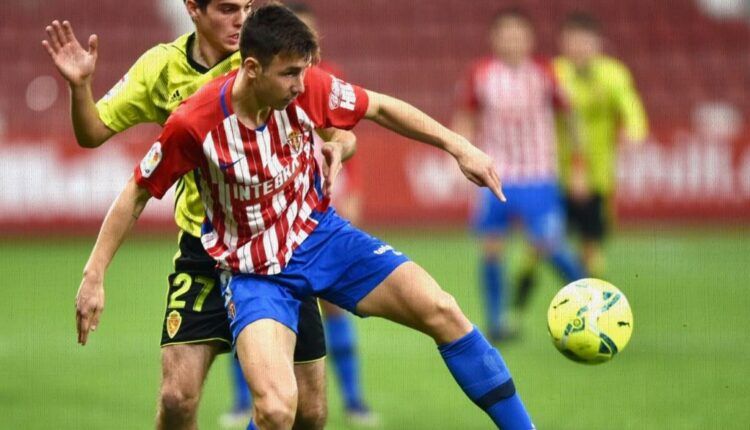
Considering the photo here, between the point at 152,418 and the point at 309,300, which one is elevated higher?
the point at 309,300

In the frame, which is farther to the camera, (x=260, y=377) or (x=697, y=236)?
(x=697, y=236)

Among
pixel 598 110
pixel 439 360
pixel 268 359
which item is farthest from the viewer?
pixel 598 110

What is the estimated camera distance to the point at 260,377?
426cm

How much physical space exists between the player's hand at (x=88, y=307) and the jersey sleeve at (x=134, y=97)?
816 millimetres

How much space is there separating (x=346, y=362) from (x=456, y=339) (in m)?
1.95

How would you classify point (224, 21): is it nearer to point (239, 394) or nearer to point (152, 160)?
point (152, 160)

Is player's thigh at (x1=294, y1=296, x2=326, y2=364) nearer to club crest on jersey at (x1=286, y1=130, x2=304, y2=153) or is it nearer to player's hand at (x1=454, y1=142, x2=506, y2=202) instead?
club crest on jersey at (x1=286, y1=130, x2=304, y2=153)

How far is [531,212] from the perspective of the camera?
889cm

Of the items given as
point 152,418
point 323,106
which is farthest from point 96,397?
point 323,106

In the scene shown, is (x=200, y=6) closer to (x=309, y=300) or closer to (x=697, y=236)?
(x=309, y=300)

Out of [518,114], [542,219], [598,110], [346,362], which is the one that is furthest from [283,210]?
[598,110]

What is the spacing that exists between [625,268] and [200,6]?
25.9ft

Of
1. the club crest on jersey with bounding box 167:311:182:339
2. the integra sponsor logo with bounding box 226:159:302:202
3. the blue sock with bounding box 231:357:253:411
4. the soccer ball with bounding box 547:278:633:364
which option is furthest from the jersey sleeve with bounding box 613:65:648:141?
the club crest on jersey with bounding box 167:311:182:339

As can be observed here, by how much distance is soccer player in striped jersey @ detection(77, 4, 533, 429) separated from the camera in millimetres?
4383
